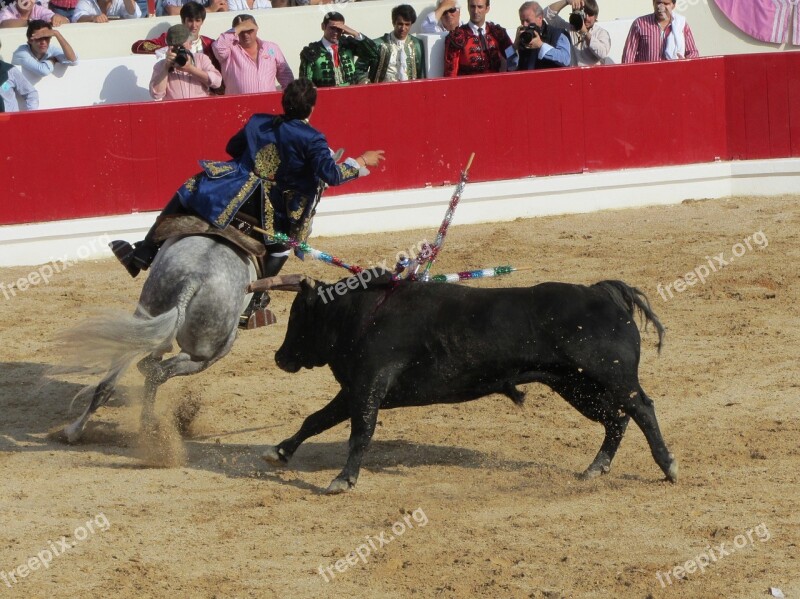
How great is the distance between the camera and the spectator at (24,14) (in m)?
12.4

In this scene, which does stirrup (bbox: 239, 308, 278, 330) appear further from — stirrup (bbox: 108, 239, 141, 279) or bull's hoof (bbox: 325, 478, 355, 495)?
bull's hoof (bbox: 325, 478, 355, 495)

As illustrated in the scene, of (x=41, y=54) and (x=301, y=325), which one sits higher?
(x=41, y=54)

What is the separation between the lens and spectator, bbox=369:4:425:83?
11688 millimetres

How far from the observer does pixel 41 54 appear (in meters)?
11.4

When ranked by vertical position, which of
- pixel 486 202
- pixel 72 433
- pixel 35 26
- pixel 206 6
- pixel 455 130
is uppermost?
pixel 35 26

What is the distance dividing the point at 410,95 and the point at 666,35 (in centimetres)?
262

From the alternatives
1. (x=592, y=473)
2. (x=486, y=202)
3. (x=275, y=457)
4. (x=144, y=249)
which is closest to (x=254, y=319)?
(x=144, y=249)

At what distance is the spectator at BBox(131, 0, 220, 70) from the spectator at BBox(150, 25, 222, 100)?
11 centimetres

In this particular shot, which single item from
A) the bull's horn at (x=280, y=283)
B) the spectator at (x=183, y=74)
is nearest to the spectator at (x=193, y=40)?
the spectator at (x=183, y=74)

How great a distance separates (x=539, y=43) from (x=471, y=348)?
6.64 metres

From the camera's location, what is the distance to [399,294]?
5980 millimetres

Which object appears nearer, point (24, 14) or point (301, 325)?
point (301, 325)

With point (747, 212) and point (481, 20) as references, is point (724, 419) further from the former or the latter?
point (481, 20)

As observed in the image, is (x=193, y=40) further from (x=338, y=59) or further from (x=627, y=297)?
(x=627, y=297)
